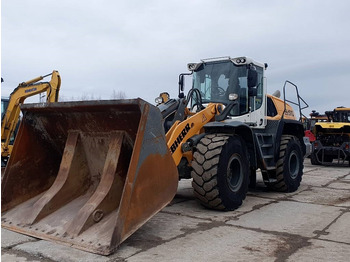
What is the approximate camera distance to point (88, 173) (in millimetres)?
4598

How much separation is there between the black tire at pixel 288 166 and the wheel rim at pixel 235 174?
1713mm

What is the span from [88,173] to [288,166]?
4.25 meters

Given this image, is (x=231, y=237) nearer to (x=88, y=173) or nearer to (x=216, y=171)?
(x=216, y=171)

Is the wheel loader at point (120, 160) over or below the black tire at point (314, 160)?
over

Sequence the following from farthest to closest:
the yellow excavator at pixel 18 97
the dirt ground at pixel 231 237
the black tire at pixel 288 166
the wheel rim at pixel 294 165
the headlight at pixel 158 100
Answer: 1. the yellow excavator at pixel 18 97
2. the wheel rim at pixel 294 165
3. the black tire at pixel 288 166
4. the headlight at pixel 158 100
5. the dirt ground at pixel 231 237

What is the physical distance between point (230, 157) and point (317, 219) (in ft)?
4.84

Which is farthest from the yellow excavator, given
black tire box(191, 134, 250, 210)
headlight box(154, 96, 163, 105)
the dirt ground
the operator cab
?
black tire box(191, 134, 250, 210)

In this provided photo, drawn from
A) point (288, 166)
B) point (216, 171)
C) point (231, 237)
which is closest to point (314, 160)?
point (288, 166)

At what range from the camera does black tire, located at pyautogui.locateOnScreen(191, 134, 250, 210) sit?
5.05 metres

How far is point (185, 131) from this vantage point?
5.36 m

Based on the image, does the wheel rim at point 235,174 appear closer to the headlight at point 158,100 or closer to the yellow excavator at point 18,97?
the headlight at point 158,100

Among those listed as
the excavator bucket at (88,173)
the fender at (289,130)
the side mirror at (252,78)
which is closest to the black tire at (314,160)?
the fender at (289,130)

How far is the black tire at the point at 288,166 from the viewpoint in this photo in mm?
7129

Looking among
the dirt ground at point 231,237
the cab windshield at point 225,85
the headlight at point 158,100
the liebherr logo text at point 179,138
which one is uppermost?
the cab windshield at point 225,85
